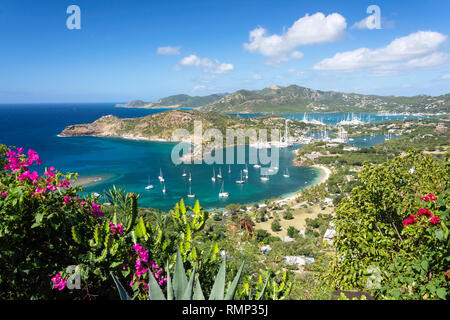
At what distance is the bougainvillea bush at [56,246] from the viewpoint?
1.96 meters

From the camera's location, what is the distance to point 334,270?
3918 mm

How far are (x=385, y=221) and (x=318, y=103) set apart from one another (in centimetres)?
18904

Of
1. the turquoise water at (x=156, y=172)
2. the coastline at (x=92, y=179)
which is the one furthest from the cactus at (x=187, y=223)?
the coastline at (x=92, y=179)

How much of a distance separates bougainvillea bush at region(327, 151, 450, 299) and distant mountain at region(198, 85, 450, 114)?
494 feet

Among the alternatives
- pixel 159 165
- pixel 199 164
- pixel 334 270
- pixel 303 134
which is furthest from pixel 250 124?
pixel 334 270

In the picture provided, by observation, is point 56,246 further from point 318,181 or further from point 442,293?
point 318,181

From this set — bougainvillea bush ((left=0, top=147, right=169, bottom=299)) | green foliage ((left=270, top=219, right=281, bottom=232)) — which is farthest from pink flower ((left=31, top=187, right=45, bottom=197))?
green foliage ((left=270, top=219, right=281, bottom=232))

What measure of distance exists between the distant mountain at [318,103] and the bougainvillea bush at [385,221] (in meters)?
150

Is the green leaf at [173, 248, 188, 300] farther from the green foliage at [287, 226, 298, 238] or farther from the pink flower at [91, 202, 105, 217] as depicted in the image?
the green foliage at [287, 226, 298, 238]

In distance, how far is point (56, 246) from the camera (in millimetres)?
2225

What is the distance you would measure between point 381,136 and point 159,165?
68.1 meters

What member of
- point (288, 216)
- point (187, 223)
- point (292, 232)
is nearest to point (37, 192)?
point (187, 223)

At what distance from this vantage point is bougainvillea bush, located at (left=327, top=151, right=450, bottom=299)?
9.41 ft

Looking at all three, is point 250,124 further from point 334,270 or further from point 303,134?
point 334,270
